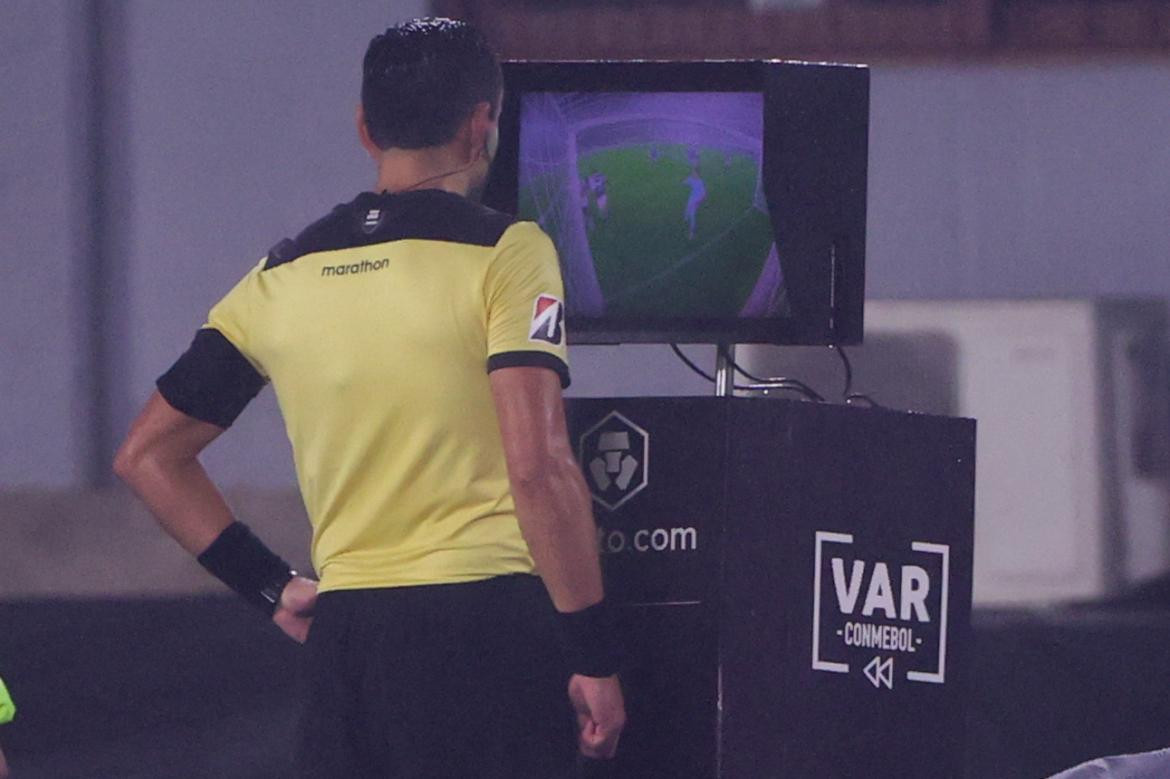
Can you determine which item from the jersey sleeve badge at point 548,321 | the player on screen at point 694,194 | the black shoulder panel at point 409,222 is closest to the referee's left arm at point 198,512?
the black shoulder panel at point 409,222

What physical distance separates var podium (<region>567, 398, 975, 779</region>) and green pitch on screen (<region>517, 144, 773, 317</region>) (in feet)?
0.68

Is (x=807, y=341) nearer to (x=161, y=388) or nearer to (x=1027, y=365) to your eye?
(x=161, y=388)

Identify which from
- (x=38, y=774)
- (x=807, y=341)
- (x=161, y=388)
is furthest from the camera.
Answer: (x=38, y=774)

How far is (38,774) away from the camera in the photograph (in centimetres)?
541

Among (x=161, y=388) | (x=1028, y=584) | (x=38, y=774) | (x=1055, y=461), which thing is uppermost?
(x=161, y=388)

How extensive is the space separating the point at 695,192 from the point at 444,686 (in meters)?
0.91

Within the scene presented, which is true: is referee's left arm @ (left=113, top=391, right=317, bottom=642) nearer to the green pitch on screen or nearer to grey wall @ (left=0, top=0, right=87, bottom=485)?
the green pitch on screen

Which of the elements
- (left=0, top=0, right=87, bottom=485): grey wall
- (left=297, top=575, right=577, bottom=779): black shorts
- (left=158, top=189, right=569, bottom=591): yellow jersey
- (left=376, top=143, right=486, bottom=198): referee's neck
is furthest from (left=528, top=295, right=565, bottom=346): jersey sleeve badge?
(left=0, top=0, right=87, bottom=485): grey wall

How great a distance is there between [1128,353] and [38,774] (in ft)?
11.2

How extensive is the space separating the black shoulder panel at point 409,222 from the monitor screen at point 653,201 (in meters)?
0.45

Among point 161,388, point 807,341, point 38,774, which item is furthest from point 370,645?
point 38,774

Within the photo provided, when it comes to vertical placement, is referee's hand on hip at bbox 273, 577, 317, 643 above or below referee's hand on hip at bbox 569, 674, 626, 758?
above

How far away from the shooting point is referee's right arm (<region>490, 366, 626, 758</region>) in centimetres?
238

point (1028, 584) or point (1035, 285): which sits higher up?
point (1035, 285)
